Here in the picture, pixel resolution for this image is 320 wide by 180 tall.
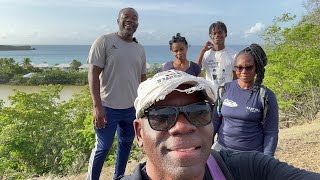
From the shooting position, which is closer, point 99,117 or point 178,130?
point 178,130

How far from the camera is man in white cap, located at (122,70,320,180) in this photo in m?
1.36

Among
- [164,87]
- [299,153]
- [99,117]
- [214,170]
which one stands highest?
[164,87]

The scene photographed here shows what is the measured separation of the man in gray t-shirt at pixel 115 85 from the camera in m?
3.65

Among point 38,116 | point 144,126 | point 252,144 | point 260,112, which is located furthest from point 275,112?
point 38,116

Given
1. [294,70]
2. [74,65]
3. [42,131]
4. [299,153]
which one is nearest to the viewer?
[299,153]

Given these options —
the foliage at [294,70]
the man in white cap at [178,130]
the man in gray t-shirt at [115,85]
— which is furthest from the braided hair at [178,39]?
the foliage at [294,70]

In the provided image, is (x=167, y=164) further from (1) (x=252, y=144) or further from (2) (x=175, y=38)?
(2) (x=175, y=38)

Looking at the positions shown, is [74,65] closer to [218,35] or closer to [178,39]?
[178,39]

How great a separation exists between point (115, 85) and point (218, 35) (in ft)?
5.68

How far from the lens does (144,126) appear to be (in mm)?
1502

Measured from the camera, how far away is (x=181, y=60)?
4688 millimetres

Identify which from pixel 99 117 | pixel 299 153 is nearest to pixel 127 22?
pixel 99 117

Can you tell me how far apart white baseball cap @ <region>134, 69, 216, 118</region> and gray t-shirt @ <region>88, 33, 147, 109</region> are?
225 cm

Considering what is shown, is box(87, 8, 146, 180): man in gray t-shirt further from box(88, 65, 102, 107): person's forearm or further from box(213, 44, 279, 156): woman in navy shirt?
box(213, 44, 279, 156): woman in navy shirt
